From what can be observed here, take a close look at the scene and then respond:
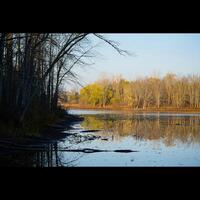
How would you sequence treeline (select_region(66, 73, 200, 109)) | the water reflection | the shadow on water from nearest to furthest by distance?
the shadow on water
the water reflection
treeline (select_region(66, 73, 200, 109))

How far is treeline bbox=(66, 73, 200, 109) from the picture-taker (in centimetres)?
6462

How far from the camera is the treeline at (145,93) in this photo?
64.6m

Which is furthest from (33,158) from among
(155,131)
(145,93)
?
(145,93)

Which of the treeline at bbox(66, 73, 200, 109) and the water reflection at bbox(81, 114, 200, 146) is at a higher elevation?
the treeline at bbox(66, 73, 200, 109)

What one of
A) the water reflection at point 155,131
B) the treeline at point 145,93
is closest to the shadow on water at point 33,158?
the water reflection at point 155,131

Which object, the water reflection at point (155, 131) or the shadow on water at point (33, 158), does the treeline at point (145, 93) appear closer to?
the water reflection at point (155, 131)

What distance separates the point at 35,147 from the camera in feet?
37.3

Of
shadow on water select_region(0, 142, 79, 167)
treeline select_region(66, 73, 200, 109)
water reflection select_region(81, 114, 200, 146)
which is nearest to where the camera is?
shadow on water select_region(0, 142, 79, 167)

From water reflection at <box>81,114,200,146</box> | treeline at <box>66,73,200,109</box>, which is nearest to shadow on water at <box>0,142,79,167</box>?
water reflection at <box>81,114,200,146</box>

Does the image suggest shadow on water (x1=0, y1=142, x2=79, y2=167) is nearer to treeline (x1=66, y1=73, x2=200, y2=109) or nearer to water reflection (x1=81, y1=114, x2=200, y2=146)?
water reflection (x1=81, y1=114, x2=200, y2=146)
